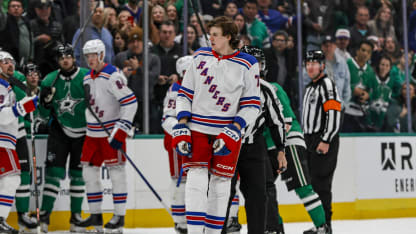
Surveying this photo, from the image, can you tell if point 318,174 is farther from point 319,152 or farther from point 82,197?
point 82,197

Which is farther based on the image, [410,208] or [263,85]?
[410,208]

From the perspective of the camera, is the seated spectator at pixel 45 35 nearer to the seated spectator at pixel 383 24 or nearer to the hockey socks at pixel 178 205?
the hockey socks at pixel 178 205

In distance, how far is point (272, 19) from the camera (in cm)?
731

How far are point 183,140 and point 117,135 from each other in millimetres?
1922

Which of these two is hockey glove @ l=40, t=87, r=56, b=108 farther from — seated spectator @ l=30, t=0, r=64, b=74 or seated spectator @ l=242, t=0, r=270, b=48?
seated spectator @ l=242, t=0, r=270, b=48

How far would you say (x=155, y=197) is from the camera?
6062mm

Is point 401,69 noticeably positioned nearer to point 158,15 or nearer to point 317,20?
point 317,20

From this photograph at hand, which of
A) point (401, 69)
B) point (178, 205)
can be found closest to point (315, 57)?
point (178, 205)

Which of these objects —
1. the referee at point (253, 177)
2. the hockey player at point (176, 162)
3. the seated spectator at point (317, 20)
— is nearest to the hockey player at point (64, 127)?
the hockey player at point (176, 162)

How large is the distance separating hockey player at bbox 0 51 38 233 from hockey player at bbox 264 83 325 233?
163 centimetres

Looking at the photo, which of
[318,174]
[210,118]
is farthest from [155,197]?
[210,118]

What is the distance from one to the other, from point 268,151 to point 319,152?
589 mm

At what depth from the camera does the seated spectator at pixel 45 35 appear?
240 inches

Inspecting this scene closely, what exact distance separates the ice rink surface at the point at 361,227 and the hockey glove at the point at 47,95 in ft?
3.82
